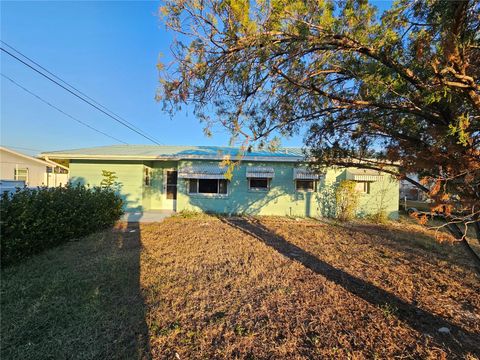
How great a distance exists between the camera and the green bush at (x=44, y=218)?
4.62 metres

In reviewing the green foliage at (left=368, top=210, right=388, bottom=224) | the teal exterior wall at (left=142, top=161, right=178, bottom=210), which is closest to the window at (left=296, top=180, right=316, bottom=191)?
the green foliage at (left=368, top=210, right=388, bottom=224)

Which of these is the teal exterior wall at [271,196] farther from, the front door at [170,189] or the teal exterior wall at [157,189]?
the front door at [170,189]

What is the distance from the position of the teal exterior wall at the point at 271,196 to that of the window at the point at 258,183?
21 cm

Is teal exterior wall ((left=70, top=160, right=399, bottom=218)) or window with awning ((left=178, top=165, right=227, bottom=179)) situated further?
teal exterior wall ((left=70, top=160, right=399, bottom=218))

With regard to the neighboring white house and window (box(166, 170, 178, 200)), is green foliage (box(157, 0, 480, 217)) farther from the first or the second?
the neighboring white house

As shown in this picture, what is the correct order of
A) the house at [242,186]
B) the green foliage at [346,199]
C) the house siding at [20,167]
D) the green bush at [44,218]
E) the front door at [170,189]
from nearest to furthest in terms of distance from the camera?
the green bush at [44,218]
the green foliage at [346,199]
the house at [242,186]
the front door at [170,189]
the house siding at [20,167]

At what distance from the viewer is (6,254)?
4.58 m

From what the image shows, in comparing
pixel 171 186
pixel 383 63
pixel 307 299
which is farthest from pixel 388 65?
pixel 171 186

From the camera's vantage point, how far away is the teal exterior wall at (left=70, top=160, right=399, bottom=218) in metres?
11.9

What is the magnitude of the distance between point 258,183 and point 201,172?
287 centimetres

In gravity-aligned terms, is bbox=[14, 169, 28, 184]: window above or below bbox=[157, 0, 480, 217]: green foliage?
below

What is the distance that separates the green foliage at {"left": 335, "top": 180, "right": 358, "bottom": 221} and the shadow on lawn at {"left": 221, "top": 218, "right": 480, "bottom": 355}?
5452 mm

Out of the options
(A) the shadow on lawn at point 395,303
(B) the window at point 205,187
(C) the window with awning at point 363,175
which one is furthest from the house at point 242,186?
(A) the shadow on lawn at point 395,303

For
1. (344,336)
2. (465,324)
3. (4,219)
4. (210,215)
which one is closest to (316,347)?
(344,336)
